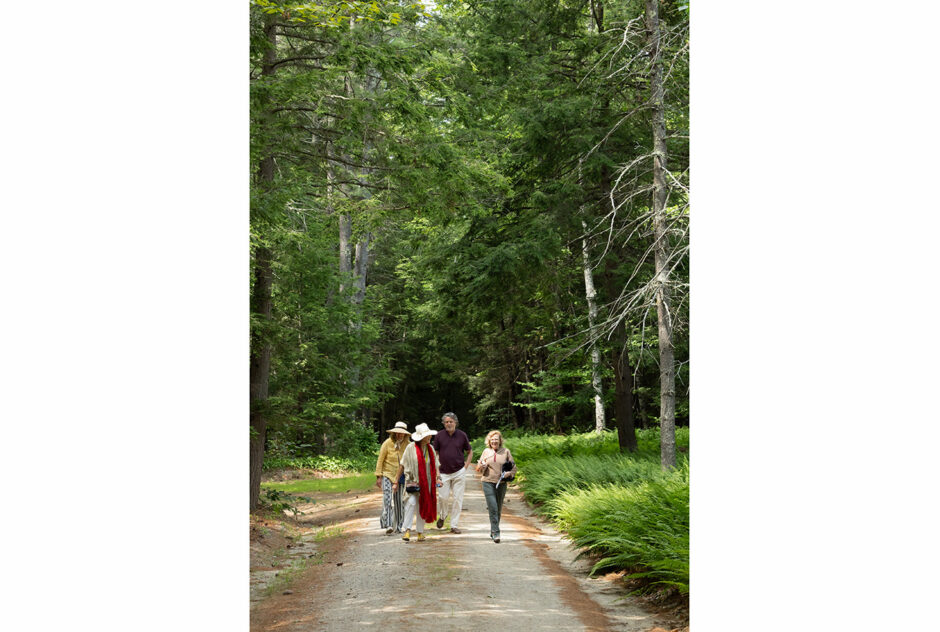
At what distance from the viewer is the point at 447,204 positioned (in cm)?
1118

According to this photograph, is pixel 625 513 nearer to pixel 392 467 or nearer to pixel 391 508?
pixel 392 467

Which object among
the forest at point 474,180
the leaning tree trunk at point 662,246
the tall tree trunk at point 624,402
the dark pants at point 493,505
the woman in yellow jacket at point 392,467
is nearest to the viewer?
the forest at point 474,180

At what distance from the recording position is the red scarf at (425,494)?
11.5m

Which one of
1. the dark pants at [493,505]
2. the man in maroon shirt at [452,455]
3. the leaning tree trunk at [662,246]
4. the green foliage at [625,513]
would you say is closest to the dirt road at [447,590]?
the dark pants at [493,505]

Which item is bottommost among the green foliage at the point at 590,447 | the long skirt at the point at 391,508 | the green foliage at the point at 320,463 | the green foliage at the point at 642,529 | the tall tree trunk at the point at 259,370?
the green foliage at the point at 320,463

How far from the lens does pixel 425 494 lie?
11.5 meters

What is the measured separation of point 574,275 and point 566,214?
27.1 ft

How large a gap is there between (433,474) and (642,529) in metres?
3.86

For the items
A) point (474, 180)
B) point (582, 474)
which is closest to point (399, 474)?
point (582, 474)

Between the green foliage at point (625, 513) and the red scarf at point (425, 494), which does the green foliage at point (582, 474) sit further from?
the red scarf at point (425, 494)

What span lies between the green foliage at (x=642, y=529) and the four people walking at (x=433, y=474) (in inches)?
45.5
